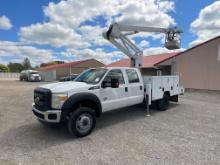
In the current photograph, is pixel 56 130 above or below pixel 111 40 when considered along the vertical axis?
below

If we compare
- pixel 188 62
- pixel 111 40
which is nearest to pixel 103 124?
pixel 111 40

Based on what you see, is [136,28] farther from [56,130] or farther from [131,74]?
[56,130]

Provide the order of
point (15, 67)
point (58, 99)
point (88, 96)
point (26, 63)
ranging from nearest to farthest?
point (58, 99) → point (88, 96) → point (15, 67) → point (26, 63)

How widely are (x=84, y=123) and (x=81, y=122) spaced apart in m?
0.11

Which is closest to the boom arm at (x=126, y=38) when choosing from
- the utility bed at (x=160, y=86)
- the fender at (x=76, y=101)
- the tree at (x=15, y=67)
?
the utility bed at (x=160, y=86)

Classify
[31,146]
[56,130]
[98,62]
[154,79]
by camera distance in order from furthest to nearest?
[98,62] < [154,79] < [56,130] < [31,146]

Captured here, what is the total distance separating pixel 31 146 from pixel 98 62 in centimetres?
4014

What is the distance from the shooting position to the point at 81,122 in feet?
19.0

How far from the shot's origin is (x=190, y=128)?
649cm

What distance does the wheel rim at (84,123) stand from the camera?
5.75 m

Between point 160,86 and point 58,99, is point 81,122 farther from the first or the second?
point 160,86

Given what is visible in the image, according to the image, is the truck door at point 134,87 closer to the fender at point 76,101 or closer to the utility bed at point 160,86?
the utility bed at point 160,86

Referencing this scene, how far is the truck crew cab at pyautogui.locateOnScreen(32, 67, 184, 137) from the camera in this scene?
555 centimetres

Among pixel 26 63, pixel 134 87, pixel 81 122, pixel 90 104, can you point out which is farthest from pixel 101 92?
pixel 26 63
